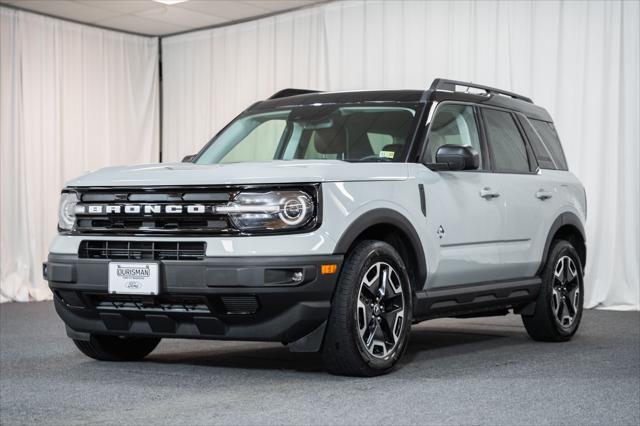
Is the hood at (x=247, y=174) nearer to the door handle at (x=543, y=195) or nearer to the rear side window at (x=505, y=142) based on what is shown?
the rear side window at (x=505, y=142)

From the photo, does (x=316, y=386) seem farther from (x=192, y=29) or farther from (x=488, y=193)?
(x=192, y=29)

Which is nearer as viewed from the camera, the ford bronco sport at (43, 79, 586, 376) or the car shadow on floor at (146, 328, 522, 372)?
the ford bronco sport at (43, 79, 586, 376)

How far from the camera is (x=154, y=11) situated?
1339cm

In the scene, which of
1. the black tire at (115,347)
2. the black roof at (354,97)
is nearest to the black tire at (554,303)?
the black roof at (354,97)

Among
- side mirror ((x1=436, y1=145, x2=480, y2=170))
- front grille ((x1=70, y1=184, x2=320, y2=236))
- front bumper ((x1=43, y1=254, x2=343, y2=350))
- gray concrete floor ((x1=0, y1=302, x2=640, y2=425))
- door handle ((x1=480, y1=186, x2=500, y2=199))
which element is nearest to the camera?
gray concrete floor ((x1=0, y1=302, x2=640, y2=425))

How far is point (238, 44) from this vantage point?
A: 46.8 ft

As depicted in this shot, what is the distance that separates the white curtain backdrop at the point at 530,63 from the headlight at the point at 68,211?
22.5 feet

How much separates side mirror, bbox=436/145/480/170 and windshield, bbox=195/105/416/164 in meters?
0.23

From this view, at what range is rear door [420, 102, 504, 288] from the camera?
5848mm

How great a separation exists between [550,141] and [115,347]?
3.69 m

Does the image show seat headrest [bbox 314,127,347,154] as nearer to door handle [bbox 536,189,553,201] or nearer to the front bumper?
the front bumper

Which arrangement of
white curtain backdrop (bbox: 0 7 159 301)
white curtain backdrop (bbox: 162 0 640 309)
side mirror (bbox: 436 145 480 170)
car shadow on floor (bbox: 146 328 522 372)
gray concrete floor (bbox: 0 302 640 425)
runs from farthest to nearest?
1. white curtain backdrop (bbox: 0 7 159 301)
2. white curtain backdrop (bbox: 162 0 640 309)
3. car shadow on floor (bbox: 146 328 522 372)
4. side mirror (bbox: 436 145 480 170)
5. gray concrete floor (bbox: 0 302 640 425)

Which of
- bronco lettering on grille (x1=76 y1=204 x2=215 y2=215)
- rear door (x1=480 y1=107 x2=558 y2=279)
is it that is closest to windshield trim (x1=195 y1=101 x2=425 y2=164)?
rear door (x1=480 y1=107 x2=558 y2=279)

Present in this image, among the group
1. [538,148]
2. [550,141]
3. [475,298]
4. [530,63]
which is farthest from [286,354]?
[530,63]
